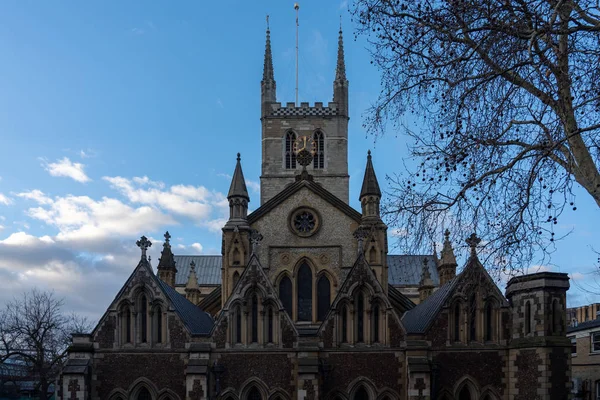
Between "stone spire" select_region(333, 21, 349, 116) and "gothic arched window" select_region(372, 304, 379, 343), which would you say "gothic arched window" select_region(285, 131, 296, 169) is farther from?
"gothic arched window" select_region(372, 304, 379, 343)

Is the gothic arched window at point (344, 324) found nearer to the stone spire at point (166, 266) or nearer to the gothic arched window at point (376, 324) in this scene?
the gothic arched window at point (376, 324)

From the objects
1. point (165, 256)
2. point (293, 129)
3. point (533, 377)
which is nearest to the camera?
point (533, 377)

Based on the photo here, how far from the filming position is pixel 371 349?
23922mm

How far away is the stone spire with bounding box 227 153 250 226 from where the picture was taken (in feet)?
103

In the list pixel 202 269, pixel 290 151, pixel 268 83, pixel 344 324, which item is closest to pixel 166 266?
pixel 290 151

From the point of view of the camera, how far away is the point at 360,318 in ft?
80.0

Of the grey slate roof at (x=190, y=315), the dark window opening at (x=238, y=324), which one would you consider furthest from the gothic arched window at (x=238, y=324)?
the grey slate roof at (x=190, y=315)

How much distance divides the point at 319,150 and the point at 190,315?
81.1ft

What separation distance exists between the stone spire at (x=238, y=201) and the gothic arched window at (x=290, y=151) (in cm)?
1651

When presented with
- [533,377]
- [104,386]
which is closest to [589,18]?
[533,377]

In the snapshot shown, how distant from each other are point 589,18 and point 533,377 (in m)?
14.2

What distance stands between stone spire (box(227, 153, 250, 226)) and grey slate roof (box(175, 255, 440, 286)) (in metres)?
18.9

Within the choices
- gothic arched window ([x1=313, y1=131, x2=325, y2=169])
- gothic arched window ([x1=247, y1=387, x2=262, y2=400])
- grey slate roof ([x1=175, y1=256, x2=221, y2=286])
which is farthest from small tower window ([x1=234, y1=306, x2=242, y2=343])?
grey slate roof ([x1=175, y1=256, x2=221, y2=286])

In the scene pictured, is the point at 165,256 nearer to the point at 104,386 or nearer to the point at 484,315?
the point at 104,386
